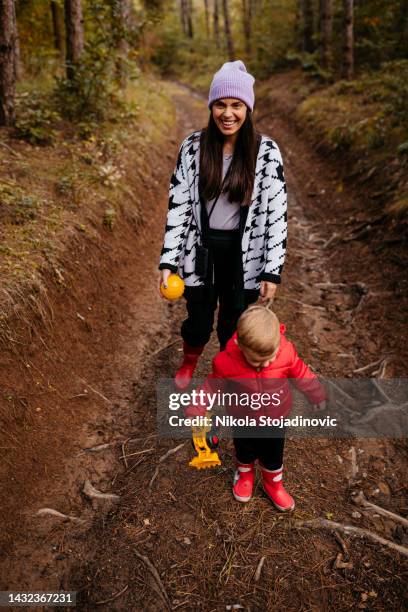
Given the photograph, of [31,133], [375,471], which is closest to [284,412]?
[375,471]

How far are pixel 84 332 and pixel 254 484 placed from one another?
225 cm

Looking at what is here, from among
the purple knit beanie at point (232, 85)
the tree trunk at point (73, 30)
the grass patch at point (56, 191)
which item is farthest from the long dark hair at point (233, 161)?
the tree trunk at point (73, 30)

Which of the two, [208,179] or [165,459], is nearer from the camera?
[208,179]

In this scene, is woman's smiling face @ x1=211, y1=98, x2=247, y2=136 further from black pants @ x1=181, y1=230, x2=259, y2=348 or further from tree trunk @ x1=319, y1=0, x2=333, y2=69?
tree trunk @ x1=319, y1=0, x2=333, y2=69

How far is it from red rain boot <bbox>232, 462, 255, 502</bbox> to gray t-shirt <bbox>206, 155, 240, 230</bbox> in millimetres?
1676

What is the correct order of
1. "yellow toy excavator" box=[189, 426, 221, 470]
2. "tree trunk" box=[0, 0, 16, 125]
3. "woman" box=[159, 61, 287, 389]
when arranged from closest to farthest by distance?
1. "woman" box=[159, 61, 287, 389]
2. "yellow toy excavator" box=[189, 426, 221, 470]
3. "tree trunk" box=[0, 0, 16, 125]

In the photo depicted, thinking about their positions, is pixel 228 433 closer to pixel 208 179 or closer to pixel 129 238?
pixel 208 179

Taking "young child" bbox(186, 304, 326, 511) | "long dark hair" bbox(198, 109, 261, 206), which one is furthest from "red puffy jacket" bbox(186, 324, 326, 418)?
"long dark hair" bbox(198, 109, 261, 206)

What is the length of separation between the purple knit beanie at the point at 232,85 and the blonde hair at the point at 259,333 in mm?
1365

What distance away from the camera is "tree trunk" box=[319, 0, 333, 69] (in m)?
12.5

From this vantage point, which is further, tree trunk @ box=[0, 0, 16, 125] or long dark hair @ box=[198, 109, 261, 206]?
tree trunk @ box=[0, 0, 16, 125]

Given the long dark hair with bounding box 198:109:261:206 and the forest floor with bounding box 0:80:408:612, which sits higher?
the long dark hair with bounding box 198:109:261:206

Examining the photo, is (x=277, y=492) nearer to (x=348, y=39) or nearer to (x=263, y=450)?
(x=263, y=450)

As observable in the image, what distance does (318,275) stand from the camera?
19.4 feet
